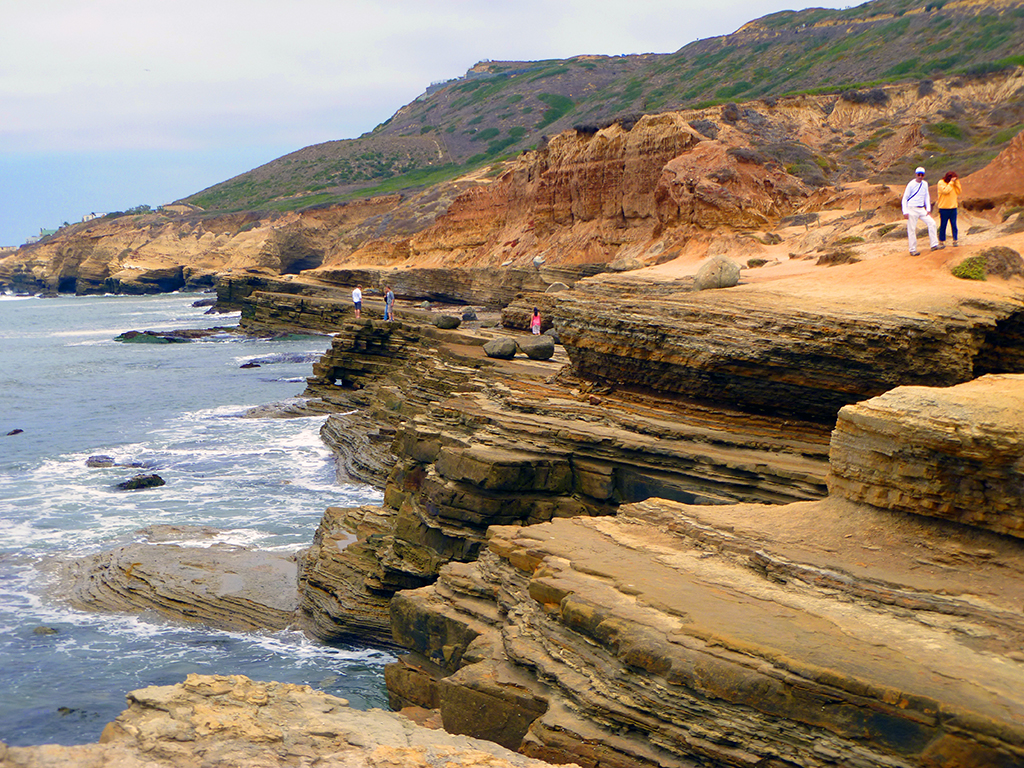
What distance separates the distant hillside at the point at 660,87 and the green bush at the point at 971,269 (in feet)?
71.9

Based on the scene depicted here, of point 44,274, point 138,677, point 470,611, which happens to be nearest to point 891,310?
point 470,611

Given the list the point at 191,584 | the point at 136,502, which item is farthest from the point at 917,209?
the point at 136,502

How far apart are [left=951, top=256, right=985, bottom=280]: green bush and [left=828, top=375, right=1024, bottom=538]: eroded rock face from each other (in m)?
4.97

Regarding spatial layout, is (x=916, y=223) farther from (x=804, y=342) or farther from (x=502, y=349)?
(x=502, y=349)

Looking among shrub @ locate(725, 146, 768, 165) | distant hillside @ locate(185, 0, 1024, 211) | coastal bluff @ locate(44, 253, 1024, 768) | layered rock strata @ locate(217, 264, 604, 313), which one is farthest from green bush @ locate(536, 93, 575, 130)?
coastal bluff @ locate(44, 253, 1024, 768)

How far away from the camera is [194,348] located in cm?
4791

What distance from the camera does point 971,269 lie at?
470 inches

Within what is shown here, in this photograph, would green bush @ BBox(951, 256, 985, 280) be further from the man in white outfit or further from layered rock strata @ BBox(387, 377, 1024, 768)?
layered rock strata @ BBox(387, 377, 1024, 768)

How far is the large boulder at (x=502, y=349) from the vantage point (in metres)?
18.4

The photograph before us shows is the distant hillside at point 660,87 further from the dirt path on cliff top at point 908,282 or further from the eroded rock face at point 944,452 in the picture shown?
the eroded rock face at point 944,452

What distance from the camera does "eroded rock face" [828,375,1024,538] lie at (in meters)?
6.71

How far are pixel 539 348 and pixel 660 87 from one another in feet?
263

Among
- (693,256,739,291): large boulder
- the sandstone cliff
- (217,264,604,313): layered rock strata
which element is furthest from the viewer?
(217,264,604,313): layered rock strata

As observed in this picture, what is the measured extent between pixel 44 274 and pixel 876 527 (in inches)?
4791
